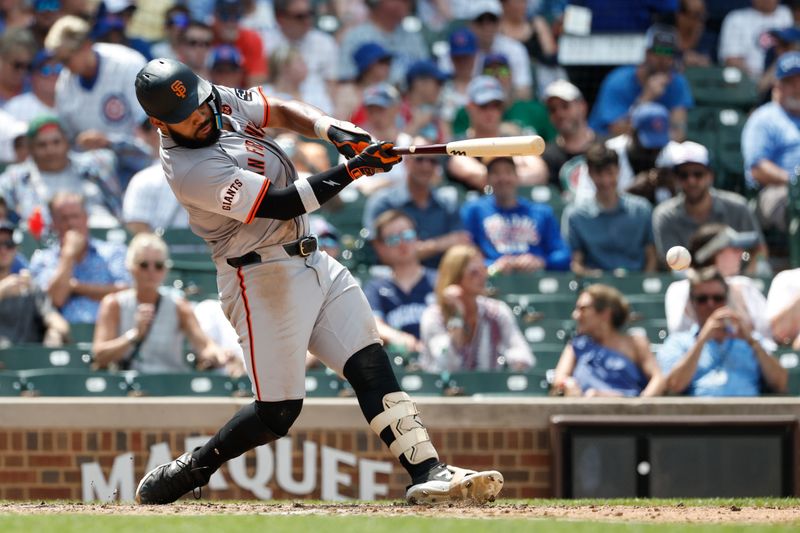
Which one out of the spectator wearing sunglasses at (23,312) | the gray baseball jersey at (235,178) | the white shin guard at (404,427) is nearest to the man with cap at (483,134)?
the spectator wearing sunglasses at (23,312)

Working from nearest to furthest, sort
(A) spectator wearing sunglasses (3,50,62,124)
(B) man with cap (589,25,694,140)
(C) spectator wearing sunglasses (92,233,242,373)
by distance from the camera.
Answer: (C) spectator wearing sunglasses (92,233,242,373)
(A) spectator wearing sunglasses (3,50,62,124)
(B) man with cap (589,25,694,140)

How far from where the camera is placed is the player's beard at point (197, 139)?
4.73m

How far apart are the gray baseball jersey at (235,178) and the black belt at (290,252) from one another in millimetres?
22

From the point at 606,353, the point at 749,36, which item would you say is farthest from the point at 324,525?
the point at 749,36

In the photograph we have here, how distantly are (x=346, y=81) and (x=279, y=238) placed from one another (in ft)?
20.1

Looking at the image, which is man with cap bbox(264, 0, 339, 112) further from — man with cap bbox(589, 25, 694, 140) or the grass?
the grass

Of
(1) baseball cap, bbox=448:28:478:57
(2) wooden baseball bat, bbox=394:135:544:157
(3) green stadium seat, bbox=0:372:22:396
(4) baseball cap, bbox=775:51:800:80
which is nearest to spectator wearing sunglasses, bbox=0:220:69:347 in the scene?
(3) green stadium seat, bbox=0:372:22:396

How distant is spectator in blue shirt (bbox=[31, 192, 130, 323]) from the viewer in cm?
786

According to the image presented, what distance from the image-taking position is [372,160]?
182 inches

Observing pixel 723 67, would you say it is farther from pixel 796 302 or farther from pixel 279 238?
pixel 279 238

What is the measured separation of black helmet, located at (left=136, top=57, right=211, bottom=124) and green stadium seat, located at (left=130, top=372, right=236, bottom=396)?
2.65m

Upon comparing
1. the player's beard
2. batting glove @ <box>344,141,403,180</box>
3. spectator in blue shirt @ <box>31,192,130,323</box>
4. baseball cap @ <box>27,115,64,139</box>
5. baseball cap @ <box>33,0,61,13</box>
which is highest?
baseball cap @ <box>33,0,61,13</box>

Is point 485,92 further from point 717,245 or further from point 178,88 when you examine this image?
point 178,88

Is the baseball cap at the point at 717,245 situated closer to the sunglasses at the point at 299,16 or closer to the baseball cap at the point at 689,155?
the baseball cap at the point at 689,155
